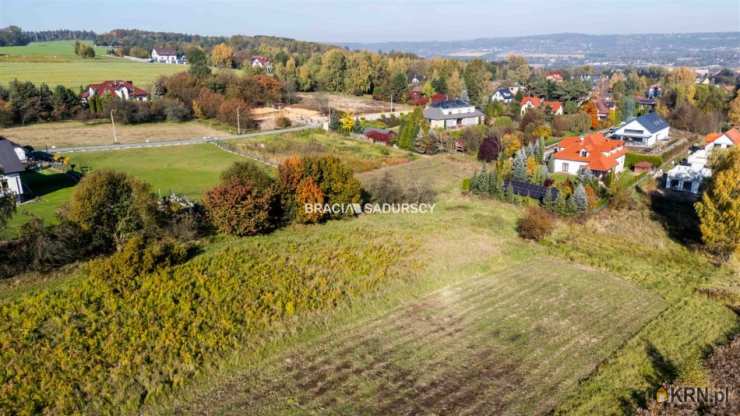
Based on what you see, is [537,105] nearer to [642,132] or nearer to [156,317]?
[642,132]

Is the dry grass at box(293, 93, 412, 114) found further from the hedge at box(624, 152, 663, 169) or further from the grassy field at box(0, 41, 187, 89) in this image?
the hedge at box(624, 152, 663, 169)

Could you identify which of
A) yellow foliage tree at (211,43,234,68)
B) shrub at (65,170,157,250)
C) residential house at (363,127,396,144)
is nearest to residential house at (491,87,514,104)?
residential house at (363,127,396,144)

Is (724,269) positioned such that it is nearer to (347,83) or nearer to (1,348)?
(1,348)

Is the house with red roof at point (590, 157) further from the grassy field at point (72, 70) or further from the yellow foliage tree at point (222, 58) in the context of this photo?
the yellow foliage tree at point (222, 58)

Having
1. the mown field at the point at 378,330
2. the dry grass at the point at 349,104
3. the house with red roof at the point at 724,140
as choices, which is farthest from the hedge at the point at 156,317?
the dry grass at the point at 349,104

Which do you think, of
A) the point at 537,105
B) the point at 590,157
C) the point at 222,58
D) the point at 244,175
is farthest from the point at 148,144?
the point at 222,58

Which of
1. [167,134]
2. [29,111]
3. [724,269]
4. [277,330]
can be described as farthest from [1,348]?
[29,111]
